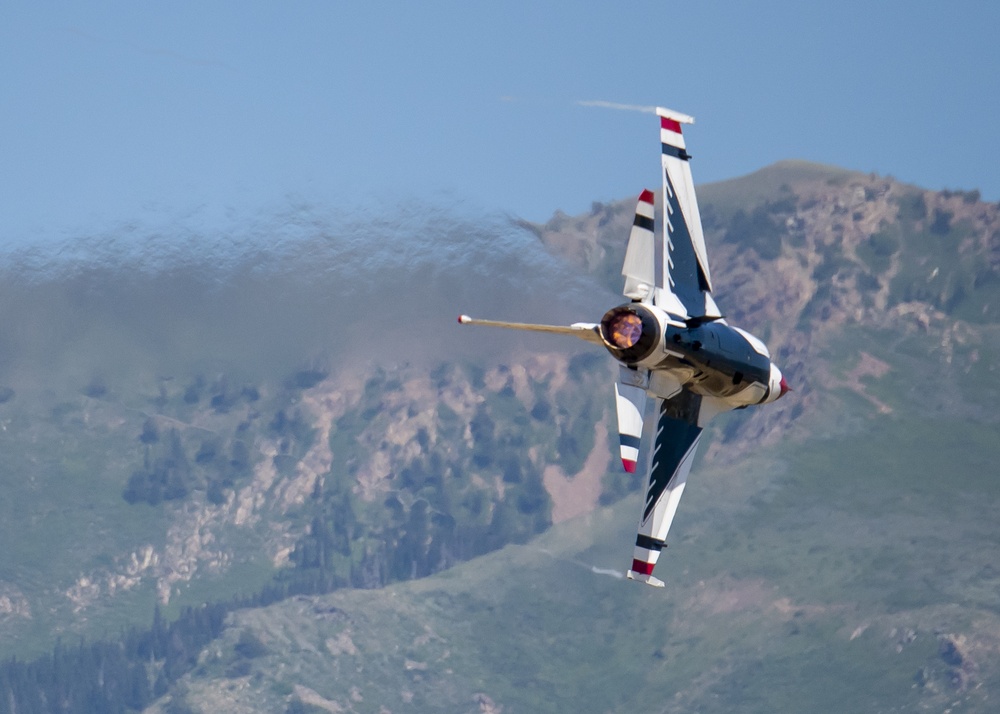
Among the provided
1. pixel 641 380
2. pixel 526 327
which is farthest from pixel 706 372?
pixel 526 327

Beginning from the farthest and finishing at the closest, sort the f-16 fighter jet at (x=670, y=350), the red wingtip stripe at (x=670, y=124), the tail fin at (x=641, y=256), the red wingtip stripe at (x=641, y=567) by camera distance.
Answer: the red wingtip stripe at (x=670, y=124) < the red wingtip stripe at (x=641, y=567) < the f-16 fighter jet at (x=670, y=350) < the tail fin at (x=641, y=256)

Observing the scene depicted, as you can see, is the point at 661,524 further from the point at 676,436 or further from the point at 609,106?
the point at 609,106

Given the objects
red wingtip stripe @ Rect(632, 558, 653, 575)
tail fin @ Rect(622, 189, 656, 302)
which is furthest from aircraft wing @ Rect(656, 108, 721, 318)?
red wingtip stripe @ Rect(632, 558, 653, 575)

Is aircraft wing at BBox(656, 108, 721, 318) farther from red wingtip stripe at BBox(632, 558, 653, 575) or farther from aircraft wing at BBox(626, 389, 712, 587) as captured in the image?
red wingtip stripe at BBox(632, 558, 653, 575)

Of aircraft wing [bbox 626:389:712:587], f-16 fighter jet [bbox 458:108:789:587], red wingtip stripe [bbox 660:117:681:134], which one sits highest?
red wingtip stripe [bbox 660:117:681:134]

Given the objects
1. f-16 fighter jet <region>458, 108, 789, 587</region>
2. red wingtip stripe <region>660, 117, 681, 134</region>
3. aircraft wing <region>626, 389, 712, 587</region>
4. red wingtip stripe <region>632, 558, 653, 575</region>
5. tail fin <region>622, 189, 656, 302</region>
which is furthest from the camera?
red wingtip stripe <region>660, 117, 681, 134</region>

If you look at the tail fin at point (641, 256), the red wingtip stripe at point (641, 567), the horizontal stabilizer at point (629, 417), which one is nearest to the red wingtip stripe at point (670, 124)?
the tail fin at point (641, 256)

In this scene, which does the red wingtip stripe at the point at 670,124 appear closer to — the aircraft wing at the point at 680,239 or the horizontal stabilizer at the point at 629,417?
the aircraft wing at the point at 680,239

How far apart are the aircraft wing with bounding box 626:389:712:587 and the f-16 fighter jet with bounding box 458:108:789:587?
1.5 inches

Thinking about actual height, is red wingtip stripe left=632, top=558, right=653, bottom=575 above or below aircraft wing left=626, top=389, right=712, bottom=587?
below

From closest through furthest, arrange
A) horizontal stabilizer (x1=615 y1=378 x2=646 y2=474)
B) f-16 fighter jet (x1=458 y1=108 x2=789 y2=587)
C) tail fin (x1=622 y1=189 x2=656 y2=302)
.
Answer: horizontal stabilizer (x1=615 y1=378 x2=646 y2=474)
tail fin (x1=622 y1=189 x2=656 y2=302)
f-16 fighter jet (x1=458 y1=108 x2=789 y2=587)

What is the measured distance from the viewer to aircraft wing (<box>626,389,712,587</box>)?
64.6 metres

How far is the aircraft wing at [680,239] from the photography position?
6262 cm

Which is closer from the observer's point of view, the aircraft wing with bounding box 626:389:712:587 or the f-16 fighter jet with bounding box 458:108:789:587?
the f-16 fighter jet with bounding box 458:108:789:587
